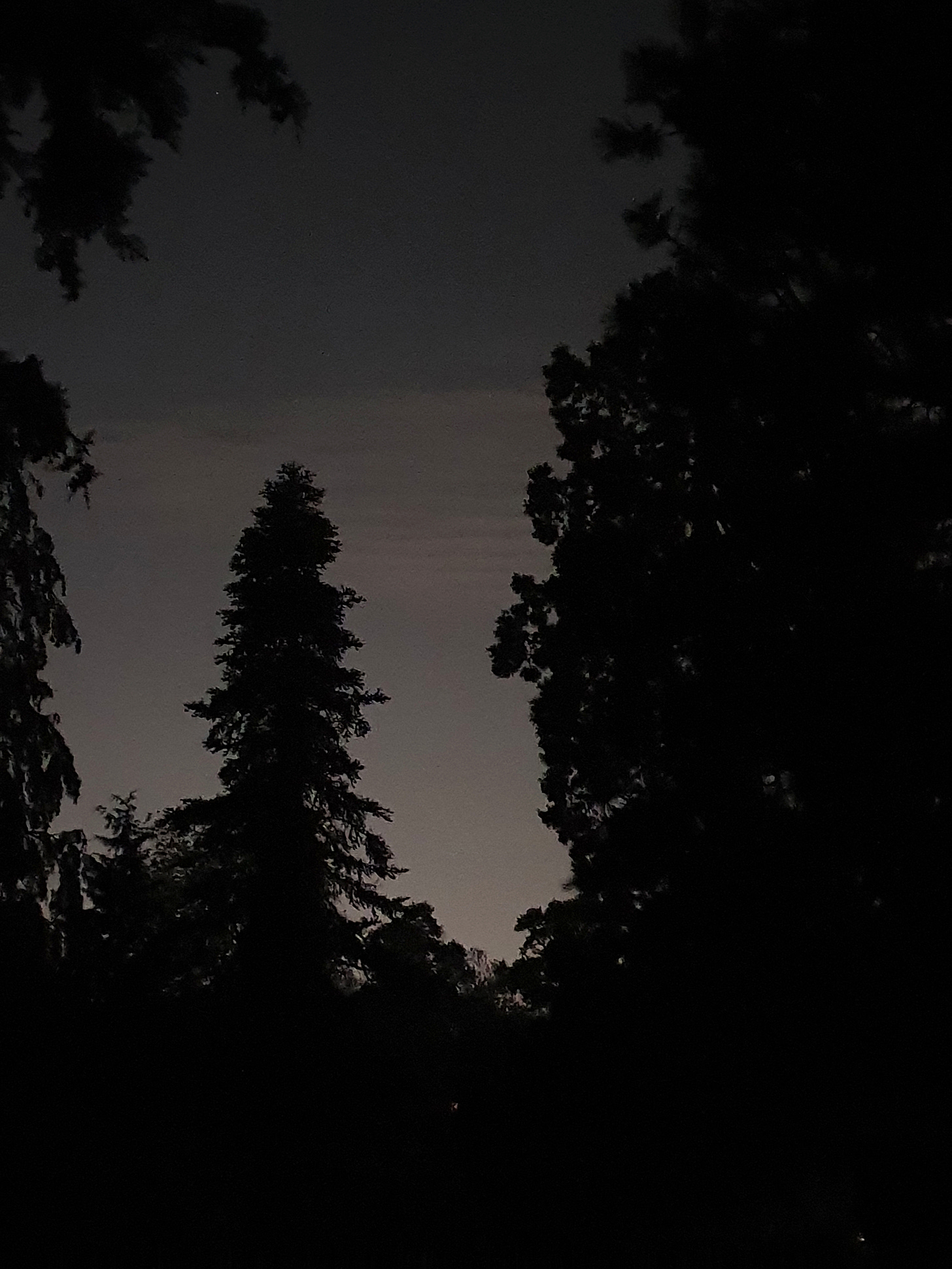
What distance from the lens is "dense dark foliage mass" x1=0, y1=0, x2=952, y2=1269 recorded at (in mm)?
9000

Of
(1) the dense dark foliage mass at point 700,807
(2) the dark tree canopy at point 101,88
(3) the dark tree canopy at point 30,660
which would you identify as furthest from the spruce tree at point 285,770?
Result: (2) the dark tree canopy at point 101,88

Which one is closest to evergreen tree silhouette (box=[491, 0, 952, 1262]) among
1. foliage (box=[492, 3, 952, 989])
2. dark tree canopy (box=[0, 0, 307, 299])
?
foliage (box=[492, 3, 952, 989])

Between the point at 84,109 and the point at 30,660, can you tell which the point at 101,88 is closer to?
the point at 84,109

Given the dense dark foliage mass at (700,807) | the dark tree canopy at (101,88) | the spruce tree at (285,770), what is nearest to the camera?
the dark tree canopy at (101,88)

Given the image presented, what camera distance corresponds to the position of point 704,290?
1166cm

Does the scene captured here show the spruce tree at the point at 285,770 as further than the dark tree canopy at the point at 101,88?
Yes

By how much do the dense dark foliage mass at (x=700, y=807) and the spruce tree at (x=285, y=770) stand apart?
10.3 feet

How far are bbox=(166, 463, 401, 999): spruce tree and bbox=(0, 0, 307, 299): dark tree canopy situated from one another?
13663mm

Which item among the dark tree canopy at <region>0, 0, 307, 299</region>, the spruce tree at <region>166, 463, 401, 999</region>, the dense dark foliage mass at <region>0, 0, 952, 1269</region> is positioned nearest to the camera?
the dark tree canopy at <region>0, 0, 307, 299</region>

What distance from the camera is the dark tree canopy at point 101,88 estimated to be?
629 centimetres

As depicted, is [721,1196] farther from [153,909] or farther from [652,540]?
[153,909]

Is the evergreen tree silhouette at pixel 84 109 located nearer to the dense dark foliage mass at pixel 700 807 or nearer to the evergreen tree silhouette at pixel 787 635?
the dense dark foliage mass at pixel 700 807

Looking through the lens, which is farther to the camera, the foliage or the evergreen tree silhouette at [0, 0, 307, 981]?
the foliage

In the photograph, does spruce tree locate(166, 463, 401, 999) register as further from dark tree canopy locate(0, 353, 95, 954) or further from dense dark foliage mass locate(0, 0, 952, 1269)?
dark tree canopy locate(0, 353, 95, 954)
